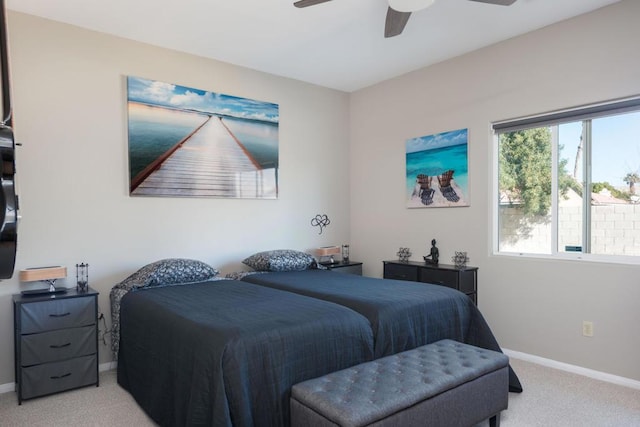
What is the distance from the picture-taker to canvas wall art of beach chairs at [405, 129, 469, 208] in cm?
405

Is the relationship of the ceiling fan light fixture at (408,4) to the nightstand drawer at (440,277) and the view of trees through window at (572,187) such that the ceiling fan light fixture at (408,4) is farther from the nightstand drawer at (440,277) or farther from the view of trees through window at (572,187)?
the nightstand drawer at (440,277)

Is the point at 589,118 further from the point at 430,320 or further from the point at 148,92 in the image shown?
the point at 148,92

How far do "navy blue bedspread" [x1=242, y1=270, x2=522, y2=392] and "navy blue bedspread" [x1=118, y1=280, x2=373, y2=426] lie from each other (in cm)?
14

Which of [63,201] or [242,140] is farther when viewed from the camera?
[242,140]

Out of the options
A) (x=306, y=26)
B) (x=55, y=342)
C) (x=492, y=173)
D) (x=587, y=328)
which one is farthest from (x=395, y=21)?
(x=55, y=342)

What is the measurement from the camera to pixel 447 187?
4168mm

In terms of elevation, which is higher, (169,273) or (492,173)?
(492,173)

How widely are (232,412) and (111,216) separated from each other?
7.49ft

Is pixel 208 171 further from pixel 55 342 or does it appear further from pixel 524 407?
pixel 524 407

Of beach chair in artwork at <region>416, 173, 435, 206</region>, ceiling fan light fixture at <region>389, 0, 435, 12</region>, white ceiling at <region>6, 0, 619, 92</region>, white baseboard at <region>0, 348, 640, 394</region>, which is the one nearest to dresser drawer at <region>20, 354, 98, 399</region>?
white baseboard at <region>0, 348, 640, 394</region>

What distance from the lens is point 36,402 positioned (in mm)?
2826

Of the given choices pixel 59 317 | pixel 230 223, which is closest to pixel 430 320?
Result: pixel 230 223

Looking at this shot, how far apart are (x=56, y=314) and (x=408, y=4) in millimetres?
3062

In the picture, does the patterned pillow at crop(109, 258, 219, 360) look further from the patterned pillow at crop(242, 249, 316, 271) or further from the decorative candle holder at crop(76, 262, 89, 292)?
the patterned pillow at crop(242, 249, 316, 271)
